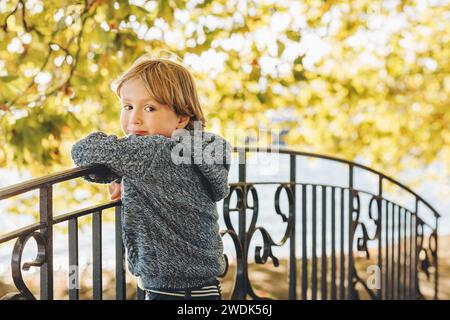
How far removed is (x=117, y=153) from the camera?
6.22 feet

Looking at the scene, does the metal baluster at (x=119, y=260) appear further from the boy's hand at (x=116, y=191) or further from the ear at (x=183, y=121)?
the ear at (x=183, y=121)

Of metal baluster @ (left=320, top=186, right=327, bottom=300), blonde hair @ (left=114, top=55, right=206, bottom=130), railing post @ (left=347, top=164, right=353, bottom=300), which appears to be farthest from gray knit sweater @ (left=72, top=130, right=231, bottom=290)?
railing post @ (left=347, top=164, right=353, bottom=300)

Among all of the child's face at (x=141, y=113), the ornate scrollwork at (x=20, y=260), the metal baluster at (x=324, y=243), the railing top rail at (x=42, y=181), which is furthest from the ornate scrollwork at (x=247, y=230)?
the ornate scrollwork at (x=20, y=260)

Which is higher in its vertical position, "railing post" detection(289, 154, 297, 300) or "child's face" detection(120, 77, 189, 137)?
"child's face" detection(120, 77, 189, 137)

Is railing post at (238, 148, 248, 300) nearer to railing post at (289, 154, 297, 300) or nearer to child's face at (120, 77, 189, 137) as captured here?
railing post at (289, 154, 297, 300)

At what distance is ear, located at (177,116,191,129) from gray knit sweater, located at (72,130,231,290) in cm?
7

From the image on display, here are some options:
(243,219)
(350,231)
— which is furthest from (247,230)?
(350,231)

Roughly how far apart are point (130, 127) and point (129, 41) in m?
2.08

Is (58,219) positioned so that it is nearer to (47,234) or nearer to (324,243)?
(47,234)

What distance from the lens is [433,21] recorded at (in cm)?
778

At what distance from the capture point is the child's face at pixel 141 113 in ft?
6.82

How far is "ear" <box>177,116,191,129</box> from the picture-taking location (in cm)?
219
